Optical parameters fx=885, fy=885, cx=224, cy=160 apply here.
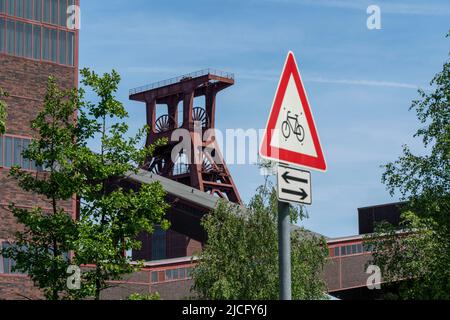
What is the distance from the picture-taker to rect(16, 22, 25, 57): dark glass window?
49.7 m

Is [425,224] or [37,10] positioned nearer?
[425,224]

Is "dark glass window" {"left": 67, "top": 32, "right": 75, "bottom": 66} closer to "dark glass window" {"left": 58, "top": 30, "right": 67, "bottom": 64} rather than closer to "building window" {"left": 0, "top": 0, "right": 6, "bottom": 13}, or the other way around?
"dark glass window" {"left": 58, "top": 30, "right": 67, "bottom": 64}

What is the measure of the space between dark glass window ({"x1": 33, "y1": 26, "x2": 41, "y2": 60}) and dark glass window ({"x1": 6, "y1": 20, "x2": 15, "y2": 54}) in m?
1.29

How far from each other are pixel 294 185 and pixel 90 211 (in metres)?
21.6

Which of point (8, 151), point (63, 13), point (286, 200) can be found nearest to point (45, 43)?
point (63, 13)

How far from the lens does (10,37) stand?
4972 cm

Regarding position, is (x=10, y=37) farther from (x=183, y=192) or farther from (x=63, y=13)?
(x=183, y=192)

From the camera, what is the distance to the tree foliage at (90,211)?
26.4 m

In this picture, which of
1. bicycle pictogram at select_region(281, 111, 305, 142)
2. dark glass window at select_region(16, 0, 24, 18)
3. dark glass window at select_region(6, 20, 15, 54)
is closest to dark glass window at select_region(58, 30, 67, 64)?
dark glass window at select_region(16, 0, 24, 18)

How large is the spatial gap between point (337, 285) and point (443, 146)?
97.3 ft

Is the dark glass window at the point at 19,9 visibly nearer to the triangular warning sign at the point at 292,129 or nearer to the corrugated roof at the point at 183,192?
the corrugated roof at the point at 183,192

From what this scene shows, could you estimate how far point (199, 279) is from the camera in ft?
126

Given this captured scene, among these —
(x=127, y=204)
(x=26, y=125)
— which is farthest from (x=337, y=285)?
(x=127, y=204)

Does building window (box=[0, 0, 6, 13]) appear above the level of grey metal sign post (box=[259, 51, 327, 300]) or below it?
above
